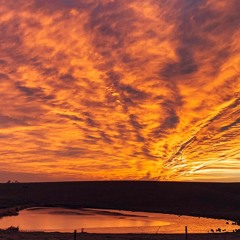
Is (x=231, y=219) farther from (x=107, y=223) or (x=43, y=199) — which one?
(x=43, y=199)

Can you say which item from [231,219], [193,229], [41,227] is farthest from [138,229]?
[231,219]

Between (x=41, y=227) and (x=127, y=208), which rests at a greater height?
(x=127, y=208)

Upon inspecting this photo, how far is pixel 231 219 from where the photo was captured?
211 feet

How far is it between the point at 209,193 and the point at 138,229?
6120 cm

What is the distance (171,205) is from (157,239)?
5443 cm

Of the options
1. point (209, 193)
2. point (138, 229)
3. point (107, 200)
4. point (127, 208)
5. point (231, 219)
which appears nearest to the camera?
point (138, 229)

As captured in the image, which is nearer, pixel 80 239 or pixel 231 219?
pixel 80 239

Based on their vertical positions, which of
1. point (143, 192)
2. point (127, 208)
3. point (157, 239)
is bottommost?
point (157, 239)

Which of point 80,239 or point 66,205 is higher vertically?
point 66,205

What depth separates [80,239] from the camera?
108ft

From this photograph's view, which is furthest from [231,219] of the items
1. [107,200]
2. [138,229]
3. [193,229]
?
[107,200]

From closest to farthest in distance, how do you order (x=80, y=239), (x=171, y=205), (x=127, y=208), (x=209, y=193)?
(x=80, y=239) < (x=127, y=208) < (x=171, y=205) < (x=209, y=193)

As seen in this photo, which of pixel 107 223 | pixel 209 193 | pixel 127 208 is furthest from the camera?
pixel 209 193

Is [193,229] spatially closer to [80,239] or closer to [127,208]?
[80,239]
